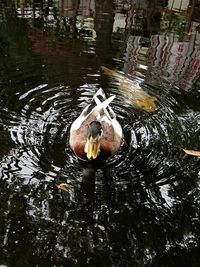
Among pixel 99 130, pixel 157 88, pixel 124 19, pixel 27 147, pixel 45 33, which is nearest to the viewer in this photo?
pixel 99 130

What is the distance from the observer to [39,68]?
8.44 m

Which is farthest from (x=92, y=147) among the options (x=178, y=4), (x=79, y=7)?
(x=178, y=4)

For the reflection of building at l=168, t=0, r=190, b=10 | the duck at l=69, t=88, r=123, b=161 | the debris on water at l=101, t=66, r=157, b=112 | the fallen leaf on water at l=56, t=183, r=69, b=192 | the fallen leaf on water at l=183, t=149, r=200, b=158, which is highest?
the reflection of building at l=168, t=0, r=190, b=10

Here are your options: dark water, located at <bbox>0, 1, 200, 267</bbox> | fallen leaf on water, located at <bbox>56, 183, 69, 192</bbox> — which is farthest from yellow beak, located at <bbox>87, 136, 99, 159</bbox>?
fallen leaf on water, located at <bbox>56, 183, 69, 192</bbox>

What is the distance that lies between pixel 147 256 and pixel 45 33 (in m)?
7.01

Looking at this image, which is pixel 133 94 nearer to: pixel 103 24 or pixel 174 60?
pixel 174 60

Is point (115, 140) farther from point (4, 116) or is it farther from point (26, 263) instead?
point (26, 263)

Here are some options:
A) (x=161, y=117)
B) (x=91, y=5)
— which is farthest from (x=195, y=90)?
(x=91, y=5)

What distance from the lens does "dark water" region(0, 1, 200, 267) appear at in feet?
15.1

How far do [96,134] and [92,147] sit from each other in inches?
7.2

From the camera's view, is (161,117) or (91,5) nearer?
(161,117)

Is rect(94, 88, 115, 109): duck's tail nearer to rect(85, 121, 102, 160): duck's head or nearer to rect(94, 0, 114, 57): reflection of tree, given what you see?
rect(85, 121, 102, 160): duck's head

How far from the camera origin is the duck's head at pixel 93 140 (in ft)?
18.0

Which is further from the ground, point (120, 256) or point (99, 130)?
point (99, 130)
